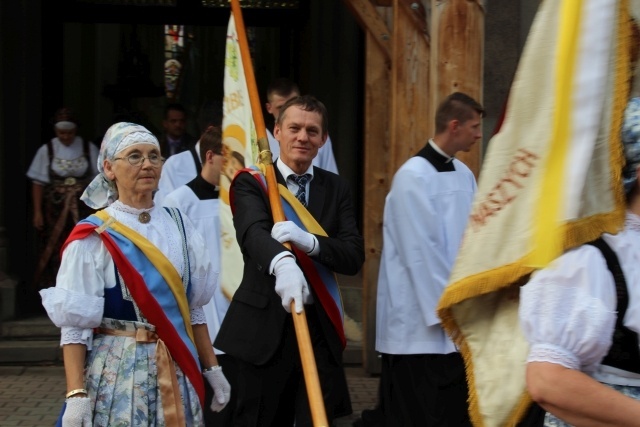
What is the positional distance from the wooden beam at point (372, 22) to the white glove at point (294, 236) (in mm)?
3068

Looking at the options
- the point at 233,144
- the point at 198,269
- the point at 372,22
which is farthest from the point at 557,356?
the point at 372,22

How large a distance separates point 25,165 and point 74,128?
0.77m

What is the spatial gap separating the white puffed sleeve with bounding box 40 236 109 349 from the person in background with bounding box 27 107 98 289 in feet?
16.5

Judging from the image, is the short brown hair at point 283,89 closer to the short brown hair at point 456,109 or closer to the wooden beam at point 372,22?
the wooden beam at point 372,22

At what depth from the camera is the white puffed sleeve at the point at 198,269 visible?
13.3ft

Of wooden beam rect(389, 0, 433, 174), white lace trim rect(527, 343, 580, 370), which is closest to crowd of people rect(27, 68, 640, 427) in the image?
white lace trim rect(527, 343, 580, 370)

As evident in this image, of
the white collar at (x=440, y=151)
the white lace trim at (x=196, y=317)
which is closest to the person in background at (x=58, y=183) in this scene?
the white collar at (x=440, y=151)

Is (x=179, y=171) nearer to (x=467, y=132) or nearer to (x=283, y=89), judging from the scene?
(x=283, y=89)

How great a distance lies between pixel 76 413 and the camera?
145 inches

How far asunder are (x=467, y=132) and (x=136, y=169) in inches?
94.5

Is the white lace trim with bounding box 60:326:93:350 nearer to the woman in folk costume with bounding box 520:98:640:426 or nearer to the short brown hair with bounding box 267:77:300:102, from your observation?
the woman in folk costume with bounding box 520:98:640:426

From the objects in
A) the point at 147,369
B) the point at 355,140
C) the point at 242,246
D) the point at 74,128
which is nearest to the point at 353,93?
the point at 355,140

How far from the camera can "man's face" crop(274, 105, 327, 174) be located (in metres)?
4.78

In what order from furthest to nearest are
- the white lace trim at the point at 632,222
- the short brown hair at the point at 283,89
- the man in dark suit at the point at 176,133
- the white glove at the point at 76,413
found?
the man in dark suit at the point at 176,133 < the short brown hair at the point at 283,89 < the white glove at the point at 76,413 < the white lace trim at the point at 632,222
